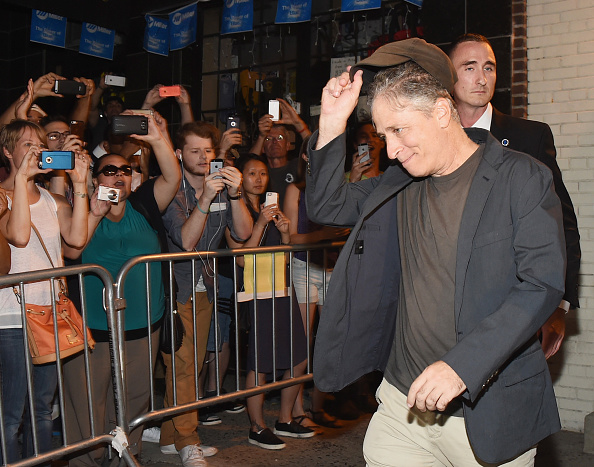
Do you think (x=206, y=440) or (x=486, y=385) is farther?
(x=206, y=440)

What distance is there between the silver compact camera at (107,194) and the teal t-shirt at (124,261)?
0.85 feet

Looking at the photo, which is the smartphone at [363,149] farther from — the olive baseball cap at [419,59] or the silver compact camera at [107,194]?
the olive baseball cap at [419,59]

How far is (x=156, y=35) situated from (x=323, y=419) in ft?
19.8

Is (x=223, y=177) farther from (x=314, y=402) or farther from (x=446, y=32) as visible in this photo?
(x=446, y=32)

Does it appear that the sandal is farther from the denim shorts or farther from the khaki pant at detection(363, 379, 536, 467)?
the khaki pant at detection(363, 379, 536, 467)

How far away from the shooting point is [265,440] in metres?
5.41

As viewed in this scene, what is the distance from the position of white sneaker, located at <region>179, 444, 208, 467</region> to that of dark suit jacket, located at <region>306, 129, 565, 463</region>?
245cm

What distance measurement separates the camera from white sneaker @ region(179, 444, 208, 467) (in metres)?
4.90

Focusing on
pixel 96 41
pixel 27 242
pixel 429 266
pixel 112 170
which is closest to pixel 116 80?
pixel 112 170

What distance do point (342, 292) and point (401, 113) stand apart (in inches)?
28.5

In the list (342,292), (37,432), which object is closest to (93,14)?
(37,432)

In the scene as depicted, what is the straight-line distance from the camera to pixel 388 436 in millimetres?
2834

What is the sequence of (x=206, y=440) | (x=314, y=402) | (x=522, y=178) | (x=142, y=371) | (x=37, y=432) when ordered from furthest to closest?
(x=314, y=402), (x=206, y=440), (x=142, y=371), (x=37, y=432), (x=522, y=178)

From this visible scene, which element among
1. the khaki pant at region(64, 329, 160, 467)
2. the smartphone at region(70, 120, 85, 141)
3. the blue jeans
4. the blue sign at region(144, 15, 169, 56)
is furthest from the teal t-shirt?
the blue sign at region(144, 15, 169, 56)
